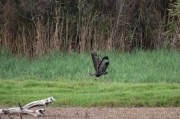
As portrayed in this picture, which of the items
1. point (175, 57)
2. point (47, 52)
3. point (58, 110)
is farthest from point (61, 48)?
point (58, 110)

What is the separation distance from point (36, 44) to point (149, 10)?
17.5 ft

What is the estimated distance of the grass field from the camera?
1224 centimetres

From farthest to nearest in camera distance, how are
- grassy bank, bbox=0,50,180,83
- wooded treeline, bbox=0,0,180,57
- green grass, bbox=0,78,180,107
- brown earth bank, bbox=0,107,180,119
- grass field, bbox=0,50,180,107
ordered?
wooded treeline, bbox=0,0,180,57
grassy bank, bbox=0,50,180,83
grass field, bbox=0,50,180,107
green grass, bbox=0,78,180,107
brown earth bank, bbox=0,107,180,119

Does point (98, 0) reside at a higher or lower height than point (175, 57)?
higher

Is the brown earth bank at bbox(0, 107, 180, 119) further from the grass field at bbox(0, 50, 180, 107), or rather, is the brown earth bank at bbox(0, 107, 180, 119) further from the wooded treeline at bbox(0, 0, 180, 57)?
the wooded treeline at bbox(0, 0, 180, 57)

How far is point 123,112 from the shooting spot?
11000 mm

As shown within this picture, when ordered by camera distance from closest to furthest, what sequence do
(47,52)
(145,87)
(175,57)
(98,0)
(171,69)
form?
(145,87)
(171,69)
(175,57)
(47,52)
(98,0)

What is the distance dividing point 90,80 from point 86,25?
593 cm

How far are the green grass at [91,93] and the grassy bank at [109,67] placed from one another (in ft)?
3.18

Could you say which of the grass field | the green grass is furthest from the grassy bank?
the green grass

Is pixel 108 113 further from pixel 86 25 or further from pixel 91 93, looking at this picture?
pixel 86 25

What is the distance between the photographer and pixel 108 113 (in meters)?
10.8

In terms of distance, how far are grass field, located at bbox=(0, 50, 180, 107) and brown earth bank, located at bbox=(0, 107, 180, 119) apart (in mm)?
645

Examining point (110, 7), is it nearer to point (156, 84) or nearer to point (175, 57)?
point (175, 57)
